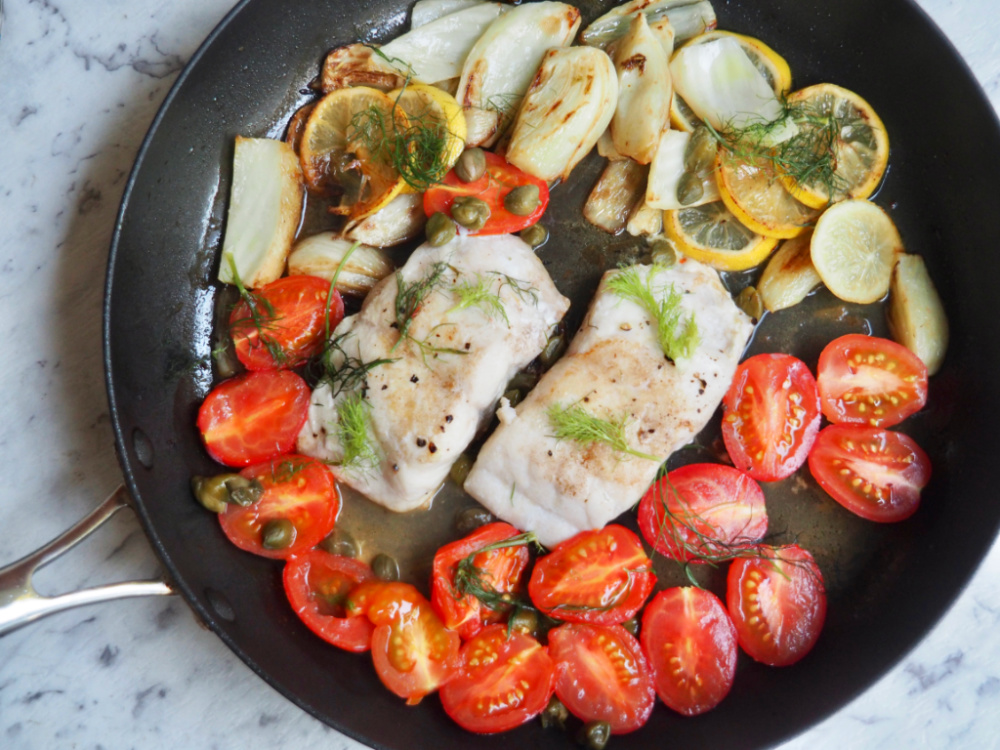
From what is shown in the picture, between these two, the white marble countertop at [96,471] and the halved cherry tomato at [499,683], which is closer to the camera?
the halved cherry tomato at [499,683]

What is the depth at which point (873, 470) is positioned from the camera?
304 cm

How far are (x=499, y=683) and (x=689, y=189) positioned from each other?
6.76 feet

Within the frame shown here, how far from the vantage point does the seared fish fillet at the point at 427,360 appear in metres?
2.88

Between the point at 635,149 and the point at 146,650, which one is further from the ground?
the point at 635,149

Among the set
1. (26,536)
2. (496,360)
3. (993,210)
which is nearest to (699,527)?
(496,360)

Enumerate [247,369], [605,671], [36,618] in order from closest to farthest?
[36,618] → [605,671] → [247,369]

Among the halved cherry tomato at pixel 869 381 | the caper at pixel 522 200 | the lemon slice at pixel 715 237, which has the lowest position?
the halved cherry tomato at pixel 869 381

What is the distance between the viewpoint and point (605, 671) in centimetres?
290

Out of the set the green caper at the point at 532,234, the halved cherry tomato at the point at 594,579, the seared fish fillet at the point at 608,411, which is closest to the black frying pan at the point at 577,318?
the green caper at the point at 532,234

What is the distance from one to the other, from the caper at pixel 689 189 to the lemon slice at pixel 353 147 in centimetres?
113

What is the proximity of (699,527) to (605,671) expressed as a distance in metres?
0.66

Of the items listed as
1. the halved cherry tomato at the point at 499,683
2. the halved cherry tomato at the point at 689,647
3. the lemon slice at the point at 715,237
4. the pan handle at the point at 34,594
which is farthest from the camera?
the lemon slice at the point at 715,237

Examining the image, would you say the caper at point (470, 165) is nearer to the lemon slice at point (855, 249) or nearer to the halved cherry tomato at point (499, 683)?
the lemon slice at point (855, 249)

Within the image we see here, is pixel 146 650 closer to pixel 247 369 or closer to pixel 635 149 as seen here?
pixel 247 369
